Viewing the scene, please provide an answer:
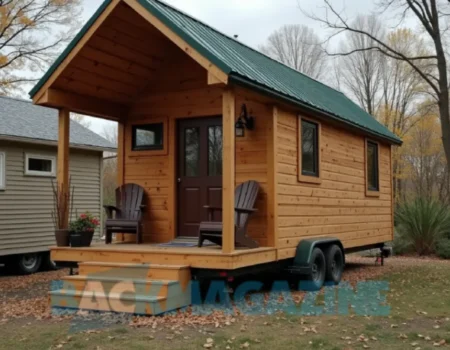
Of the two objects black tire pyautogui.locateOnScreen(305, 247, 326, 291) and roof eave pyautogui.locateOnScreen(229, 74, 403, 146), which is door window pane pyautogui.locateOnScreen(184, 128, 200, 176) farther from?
black tire pyautogui.locateOnScreen(305, 247, 326, 291)

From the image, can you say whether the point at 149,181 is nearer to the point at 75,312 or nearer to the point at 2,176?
the point at 75,312

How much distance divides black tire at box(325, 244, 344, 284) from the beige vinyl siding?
20.4ft

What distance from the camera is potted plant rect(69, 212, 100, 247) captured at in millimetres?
7430

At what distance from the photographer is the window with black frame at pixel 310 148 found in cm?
825

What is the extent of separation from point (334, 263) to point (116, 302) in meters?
4.09

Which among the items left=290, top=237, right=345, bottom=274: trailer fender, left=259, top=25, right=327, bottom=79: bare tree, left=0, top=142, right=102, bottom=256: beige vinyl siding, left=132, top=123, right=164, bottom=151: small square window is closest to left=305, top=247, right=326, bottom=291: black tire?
left=290, top=237, right=345, bottom=274: trailer fender

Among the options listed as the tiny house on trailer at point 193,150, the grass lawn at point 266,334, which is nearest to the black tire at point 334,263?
the tiny house on trailer at point 193,150

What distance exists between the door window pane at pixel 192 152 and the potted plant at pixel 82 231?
1.70 meters

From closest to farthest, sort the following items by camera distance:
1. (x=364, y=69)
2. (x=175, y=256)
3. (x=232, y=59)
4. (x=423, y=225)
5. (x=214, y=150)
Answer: (x=175, y=256), (x=232, y=59), (x=214, y=150), (x=423, y=225), (x=364, y=69)

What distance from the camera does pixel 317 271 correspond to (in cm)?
816

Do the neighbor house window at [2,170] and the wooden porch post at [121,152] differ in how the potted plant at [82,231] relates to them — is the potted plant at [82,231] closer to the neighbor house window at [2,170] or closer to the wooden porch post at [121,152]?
the wooden porch post at [121,152]

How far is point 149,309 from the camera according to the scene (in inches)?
228

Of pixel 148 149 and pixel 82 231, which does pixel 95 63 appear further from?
pixel 82 231

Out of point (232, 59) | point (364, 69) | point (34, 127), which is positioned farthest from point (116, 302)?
point (364, 69)
